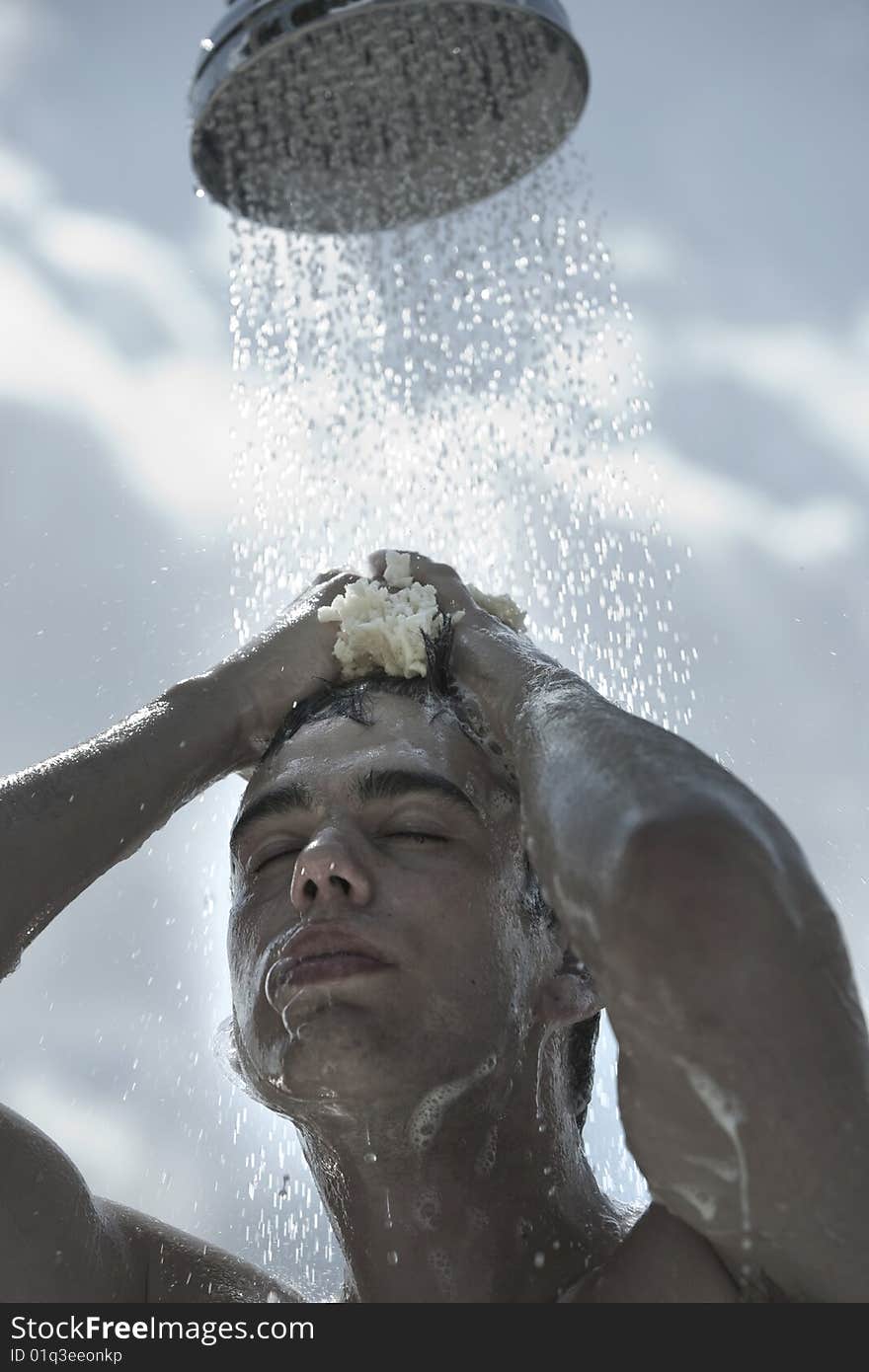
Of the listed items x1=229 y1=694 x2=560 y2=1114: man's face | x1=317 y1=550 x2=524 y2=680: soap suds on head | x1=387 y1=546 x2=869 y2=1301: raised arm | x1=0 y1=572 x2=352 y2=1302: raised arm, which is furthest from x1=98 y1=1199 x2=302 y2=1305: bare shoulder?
x1=387 y1=546 x2=869 y2=1301: raised arm

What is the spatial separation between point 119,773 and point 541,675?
0.62m

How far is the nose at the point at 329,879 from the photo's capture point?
1830 mm

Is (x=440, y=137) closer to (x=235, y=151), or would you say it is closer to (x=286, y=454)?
(x=235, y=151)

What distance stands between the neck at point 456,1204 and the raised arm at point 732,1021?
1.78ft

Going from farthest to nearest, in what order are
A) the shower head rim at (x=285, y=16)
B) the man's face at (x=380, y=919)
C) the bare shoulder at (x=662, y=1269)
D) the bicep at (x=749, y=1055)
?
the shower head rim at (x=285, y=16) → the man's face at (x=380, y=919) → the bare shoulder at (x=662, y=1269) → the bicep at (x=749, y=1055)

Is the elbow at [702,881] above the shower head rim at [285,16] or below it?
below

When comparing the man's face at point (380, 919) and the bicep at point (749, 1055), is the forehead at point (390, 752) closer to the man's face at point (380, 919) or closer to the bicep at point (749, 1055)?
the man's face at point (380, 919)

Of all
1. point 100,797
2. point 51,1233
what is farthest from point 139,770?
point 51,1233

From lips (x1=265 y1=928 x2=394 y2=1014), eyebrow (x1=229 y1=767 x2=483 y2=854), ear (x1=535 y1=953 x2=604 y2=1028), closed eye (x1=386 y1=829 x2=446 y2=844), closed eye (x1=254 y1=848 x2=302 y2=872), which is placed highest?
eyebrow (x1=229 y1=767 x2=483 y2=854)

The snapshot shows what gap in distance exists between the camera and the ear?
203cm

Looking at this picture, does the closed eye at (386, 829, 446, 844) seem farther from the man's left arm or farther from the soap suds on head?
the man's left arm

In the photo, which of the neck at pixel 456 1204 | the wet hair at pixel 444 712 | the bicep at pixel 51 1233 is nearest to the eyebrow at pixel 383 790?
the wet hair at pixel 444 712

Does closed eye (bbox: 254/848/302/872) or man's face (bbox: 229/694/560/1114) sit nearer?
man's face (bbox: 229/694/560/1114)

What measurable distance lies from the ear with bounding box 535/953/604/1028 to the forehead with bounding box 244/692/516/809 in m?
0.26
